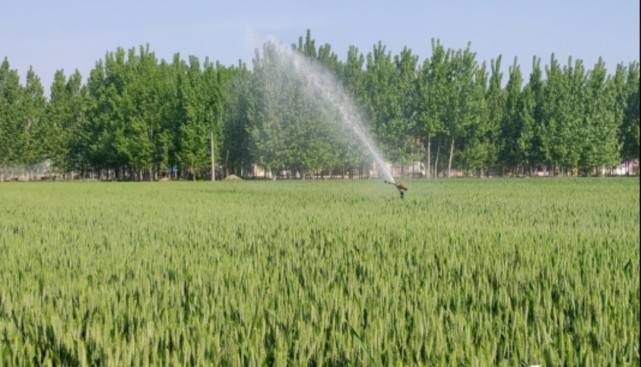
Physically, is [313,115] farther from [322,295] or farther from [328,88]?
[322,295]

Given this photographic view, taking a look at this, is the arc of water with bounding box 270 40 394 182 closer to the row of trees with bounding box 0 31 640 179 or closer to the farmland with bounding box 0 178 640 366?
the row of trees with bounding box 0 31 640 179

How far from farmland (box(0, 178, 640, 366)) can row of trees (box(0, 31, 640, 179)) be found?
156 feet

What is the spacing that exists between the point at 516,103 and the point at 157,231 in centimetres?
5864

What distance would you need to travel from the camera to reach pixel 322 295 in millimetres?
3809

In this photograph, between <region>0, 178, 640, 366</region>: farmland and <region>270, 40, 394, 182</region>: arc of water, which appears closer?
<region>0, 178, 640, 366</region>: farmland

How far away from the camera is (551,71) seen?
61.4 metres

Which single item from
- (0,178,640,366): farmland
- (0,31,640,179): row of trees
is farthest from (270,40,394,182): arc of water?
(0,178,640,366): farmland

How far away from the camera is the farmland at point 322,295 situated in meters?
2.62

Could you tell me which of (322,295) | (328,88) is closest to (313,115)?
(328,88)

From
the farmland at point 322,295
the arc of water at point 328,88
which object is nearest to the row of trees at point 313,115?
the arc of water at point 328,88

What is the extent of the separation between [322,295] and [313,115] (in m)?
52.9

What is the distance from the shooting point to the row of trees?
5569cm

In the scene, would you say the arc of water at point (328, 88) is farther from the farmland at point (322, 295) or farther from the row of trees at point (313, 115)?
the farmland at point (322, 295)

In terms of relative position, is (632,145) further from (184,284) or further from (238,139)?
(184,284)
